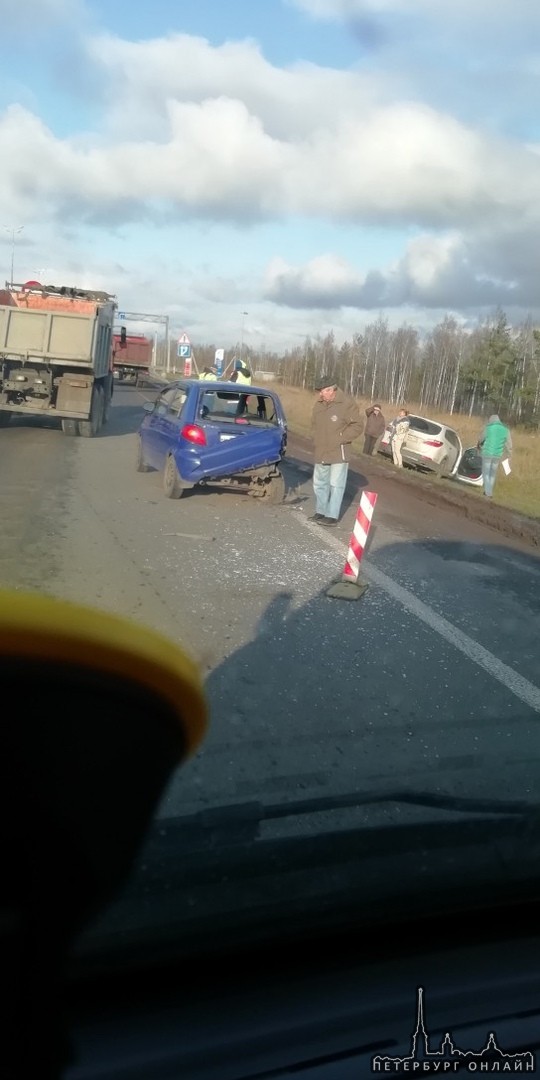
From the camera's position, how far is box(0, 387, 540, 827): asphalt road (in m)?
4.54

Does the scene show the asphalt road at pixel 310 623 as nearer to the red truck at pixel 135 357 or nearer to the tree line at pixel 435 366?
the red truck at pixel 135 357

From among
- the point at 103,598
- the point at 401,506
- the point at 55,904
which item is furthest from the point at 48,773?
the point at 401,506

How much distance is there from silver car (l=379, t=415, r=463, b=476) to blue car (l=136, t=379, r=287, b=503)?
31.7 feet

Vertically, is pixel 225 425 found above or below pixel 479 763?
above

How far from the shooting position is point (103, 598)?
24.5 feet

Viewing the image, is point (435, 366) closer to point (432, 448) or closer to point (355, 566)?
point (432, 448)

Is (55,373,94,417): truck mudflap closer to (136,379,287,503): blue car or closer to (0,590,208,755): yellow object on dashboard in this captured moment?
(136,379,287,503): blue car

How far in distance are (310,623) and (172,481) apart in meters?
6.06

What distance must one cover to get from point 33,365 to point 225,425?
8.78 metres

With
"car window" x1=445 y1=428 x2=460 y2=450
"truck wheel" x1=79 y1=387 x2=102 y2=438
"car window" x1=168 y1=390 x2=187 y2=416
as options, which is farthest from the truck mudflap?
"car window" x1=445 y1=428 x2=460 y2=450

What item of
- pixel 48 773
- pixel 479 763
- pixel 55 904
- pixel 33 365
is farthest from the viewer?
pixel 33 365

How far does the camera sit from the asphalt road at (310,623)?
454cm

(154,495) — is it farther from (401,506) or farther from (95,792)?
(95,792)

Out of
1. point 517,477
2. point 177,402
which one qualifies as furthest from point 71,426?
point 517,477
